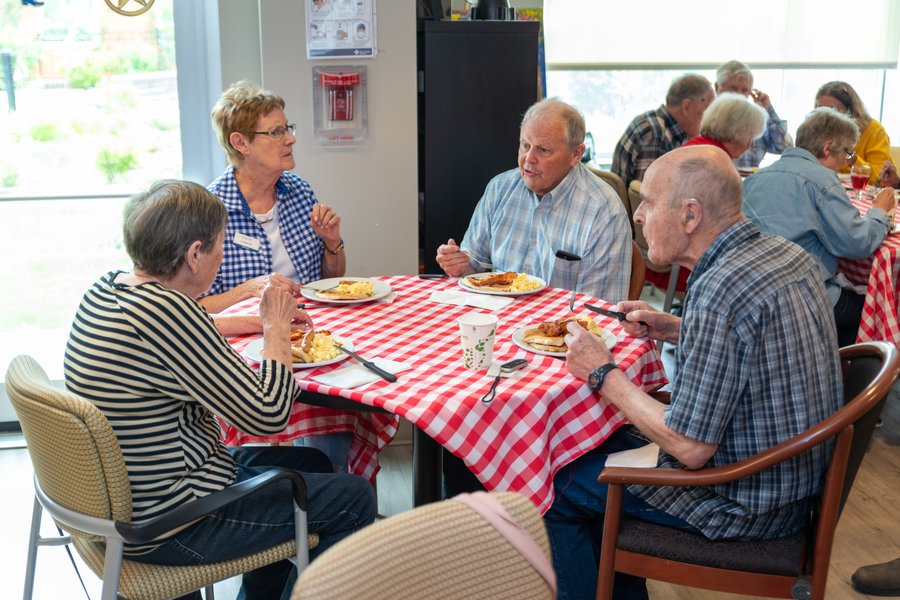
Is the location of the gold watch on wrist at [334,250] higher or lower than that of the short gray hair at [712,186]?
lower

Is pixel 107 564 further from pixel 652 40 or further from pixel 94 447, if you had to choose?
pixel 652 40

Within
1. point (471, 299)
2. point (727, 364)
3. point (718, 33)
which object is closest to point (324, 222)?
point (471, 299)

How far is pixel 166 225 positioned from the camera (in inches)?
71.9

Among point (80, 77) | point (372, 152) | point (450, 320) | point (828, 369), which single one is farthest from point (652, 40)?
point (828, 369)

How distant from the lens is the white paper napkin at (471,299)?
2553 mm

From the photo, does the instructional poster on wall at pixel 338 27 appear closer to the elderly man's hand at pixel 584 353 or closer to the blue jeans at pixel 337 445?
the blue jeans at pixel 337 445

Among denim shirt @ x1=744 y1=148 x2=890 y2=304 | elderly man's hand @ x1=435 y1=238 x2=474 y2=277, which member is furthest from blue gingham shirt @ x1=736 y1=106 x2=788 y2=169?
elderly man's hand @ x1=435 y1=238 x2=474 y2=277

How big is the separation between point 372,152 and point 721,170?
6.18 feet

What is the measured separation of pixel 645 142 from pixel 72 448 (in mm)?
3971

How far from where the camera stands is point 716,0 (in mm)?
5918

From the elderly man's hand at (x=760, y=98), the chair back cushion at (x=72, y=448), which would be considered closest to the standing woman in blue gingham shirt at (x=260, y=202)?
the chair back cushion at (x=72, y=448)

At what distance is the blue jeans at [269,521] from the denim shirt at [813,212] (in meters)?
2.13

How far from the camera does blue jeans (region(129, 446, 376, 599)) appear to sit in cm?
181

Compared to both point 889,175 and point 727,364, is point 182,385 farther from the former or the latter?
point 889,175
